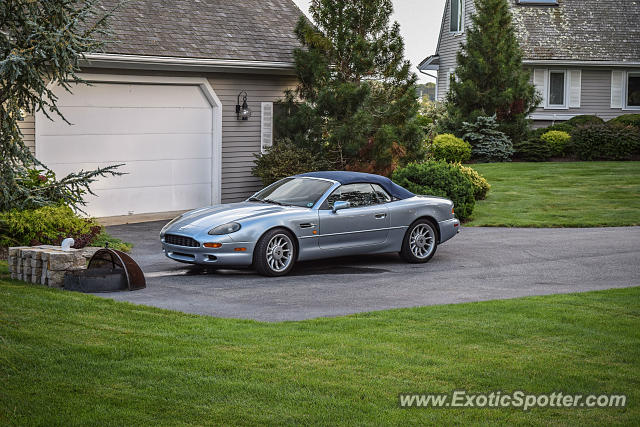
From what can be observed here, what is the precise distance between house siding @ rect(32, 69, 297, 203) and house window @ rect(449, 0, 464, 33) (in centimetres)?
1997

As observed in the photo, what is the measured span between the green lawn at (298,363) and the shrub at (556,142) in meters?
20.9

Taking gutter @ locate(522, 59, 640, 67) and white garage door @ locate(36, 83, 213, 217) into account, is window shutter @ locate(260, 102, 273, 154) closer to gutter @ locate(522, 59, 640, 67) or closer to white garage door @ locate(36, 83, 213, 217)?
white garage door @ locate(36, 83, 213, 217)

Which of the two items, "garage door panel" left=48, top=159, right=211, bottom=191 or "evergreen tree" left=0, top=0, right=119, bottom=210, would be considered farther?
"garage door panel" left=48, top=159, right=211, bottom=191

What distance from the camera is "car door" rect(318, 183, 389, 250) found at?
12.9 metres

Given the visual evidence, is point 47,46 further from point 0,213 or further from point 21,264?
point 0,213

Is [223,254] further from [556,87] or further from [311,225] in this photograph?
[556,87]

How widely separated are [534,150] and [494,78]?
2819mm

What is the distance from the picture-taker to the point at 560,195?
22.3m

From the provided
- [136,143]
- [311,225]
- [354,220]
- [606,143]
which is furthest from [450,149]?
[311,225]

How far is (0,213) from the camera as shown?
41.6 ft

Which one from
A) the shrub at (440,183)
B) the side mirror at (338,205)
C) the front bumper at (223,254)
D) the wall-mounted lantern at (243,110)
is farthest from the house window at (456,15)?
the front bumper at (223,254)

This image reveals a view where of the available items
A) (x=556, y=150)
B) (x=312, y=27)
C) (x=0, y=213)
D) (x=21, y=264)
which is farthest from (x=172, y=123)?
(x=556, y=150)

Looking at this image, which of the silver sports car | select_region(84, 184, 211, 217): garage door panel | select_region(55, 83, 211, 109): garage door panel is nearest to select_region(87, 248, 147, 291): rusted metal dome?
the silver sports car

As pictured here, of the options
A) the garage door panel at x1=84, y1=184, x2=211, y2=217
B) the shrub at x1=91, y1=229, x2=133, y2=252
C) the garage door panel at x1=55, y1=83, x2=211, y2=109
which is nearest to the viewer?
the shrub at x1=91, y1=229, x2=133, y2=252
